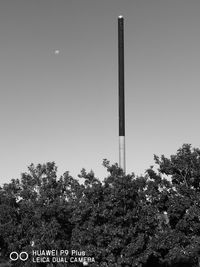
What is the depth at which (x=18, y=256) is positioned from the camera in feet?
117

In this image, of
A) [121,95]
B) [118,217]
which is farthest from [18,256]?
[121,95]

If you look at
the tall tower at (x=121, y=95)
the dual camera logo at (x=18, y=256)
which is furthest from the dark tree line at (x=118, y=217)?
the tall tower at (x=121, y=95)

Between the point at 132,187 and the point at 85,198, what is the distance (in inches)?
145

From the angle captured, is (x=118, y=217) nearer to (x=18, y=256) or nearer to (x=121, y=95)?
(x=18, y=256)

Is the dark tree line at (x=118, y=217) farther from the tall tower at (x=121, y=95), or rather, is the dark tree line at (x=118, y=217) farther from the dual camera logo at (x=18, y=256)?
the tall tower at (x=121, y=95)

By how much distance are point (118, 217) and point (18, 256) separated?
9.59 meters

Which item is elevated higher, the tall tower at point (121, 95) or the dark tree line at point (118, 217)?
the tall tower at point (121, 95)

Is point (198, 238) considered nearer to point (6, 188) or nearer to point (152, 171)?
point (152, 171)

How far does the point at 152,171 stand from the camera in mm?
35438

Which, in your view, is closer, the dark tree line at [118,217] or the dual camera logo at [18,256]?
the dark tree line at [118,217]

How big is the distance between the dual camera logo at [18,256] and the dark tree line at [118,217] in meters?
0.33

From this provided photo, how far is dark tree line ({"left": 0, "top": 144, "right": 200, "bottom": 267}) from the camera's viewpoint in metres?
32.1

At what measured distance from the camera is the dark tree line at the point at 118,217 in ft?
105

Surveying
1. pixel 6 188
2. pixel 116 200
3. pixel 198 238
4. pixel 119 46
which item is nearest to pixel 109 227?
pixel 116 200
